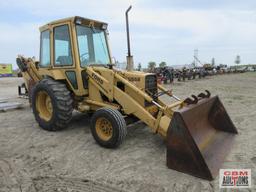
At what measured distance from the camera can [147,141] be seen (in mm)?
4840

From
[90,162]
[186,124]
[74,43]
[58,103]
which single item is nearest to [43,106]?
[58,103]

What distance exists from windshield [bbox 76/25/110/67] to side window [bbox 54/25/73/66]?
0.26 m

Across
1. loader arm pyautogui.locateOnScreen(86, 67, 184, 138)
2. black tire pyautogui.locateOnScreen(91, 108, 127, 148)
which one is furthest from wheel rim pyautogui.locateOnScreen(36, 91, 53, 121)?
black tire pyautogui.locateOnScreen(91, 108, 127, 148)

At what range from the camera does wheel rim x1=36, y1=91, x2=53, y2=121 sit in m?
5.73

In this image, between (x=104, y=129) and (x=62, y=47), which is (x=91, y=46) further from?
(x=104, y=129)

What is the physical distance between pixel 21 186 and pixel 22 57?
16.1ft

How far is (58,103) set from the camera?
5.11m

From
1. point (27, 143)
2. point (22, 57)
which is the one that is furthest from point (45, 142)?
point (22, 57)

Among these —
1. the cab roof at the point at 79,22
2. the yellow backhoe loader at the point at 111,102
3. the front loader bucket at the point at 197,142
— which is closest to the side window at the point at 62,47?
the yellow backhoe loader at the point at 111,102

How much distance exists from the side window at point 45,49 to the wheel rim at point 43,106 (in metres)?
0.77

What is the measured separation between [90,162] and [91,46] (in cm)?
286

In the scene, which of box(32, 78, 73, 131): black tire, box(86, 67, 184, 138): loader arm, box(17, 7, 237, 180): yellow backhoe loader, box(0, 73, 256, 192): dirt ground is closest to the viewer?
box(0, 73, 256, 192): dirt ground

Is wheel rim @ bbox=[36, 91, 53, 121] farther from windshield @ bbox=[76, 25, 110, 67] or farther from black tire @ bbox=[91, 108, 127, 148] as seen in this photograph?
black tire @ bbox=[91, 108, 127, 148]

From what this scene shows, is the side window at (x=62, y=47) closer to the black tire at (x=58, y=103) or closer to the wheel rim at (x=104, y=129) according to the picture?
the black tire at (x=58, y=103)
